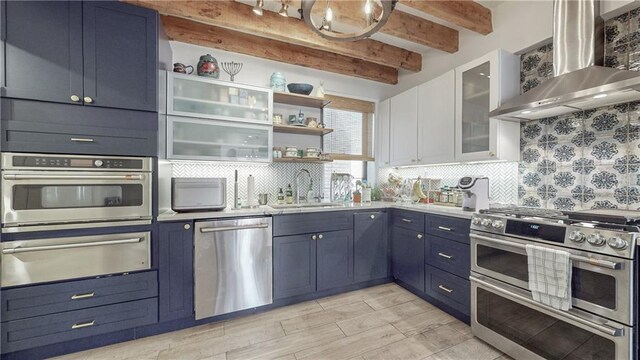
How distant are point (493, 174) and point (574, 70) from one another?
41.2 inches

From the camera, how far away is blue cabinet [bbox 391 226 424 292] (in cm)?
254

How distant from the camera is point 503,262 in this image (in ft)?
5.82

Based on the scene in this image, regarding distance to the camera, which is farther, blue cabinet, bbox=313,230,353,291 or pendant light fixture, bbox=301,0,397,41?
blue cabinet, bbox=313,230,353,291

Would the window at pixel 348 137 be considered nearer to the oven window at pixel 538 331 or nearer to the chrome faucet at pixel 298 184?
the chrome faucet at pixel 298 184

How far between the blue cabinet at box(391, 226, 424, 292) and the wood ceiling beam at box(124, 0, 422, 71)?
2049mm

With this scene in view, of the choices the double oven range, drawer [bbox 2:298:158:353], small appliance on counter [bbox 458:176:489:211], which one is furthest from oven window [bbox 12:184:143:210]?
small appliance on counter [bbox 458:176:489:211]

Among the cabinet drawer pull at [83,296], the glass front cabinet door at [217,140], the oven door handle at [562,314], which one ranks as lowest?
the cabinet drawer pull at [83,296]

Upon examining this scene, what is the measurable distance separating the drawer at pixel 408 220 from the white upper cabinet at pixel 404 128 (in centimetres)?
65

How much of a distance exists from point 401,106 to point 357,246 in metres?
1.84

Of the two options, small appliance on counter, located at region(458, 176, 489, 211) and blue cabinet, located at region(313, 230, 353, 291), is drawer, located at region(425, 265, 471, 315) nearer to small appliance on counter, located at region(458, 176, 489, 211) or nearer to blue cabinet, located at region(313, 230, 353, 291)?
small appliance on counter, located at region(458, 176, 489, 211)

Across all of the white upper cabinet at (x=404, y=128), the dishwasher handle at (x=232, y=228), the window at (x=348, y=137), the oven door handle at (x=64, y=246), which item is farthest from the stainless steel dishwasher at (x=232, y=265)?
the white upper cabinet at (x=404, y=128)

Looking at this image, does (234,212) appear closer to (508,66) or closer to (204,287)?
(204,287)

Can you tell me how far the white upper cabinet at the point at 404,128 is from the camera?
302cm

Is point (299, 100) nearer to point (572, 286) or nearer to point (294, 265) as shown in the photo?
point (294, 265)
